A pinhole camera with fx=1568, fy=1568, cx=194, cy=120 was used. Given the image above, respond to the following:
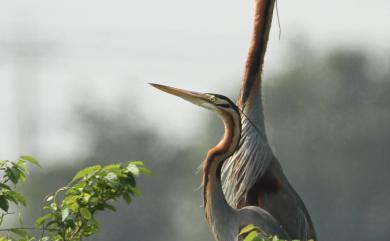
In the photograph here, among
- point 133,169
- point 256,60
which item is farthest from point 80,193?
point 256,60

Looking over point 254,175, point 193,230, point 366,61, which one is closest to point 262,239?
point 254,175

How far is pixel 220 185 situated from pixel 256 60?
808 mm


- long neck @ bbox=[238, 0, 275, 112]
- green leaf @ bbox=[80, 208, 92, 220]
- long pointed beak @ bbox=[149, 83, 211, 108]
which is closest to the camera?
green leaf @ bbox=[80, 208, 92, 220]

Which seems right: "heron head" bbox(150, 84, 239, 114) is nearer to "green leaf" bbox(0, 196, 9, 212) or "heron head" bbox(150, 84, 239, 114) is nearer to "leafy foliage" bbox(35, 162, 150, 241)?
"leafy foliage" bbox(35, 162, 150, 241)

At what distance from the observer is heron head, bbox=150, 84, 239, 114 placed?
A: 6.40 meters

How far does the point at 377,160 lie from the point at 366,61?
2258mm

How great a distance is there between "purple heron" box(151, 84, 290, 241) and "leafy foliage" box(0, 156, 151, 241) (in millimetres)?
1241

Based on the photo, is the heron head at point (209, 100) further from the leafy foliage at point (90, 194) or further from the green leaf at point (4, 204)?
the green leaf at point (4, 204)

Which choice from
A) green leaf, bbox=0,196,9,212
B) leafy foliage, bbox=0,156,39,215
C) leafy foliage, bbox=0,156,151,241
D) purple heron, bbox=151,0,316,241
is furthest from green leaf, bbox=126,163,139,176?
purple heron, bbox=151,0,316,241

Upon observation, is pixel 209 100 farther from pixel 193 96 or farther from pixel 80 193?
pixel 80 193

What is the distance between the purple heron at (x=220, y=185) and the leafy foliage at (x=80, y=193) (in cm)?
124

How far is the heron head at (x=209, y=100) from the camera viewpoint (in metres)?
6.40

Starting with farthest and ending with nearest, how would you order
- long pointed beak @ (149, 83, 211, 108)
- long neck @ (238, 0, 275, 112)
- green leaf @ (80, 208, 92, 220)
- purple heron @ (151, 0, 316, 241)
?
long neck @ (238, 0, 275, 112)
purple heron @ (151, 0, 316, 241)
long pointed beak @ (149, 83, 211, 108)
green leaf @ (80, 208, 92, 220)

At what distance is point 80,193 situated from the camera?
16.8 feet
